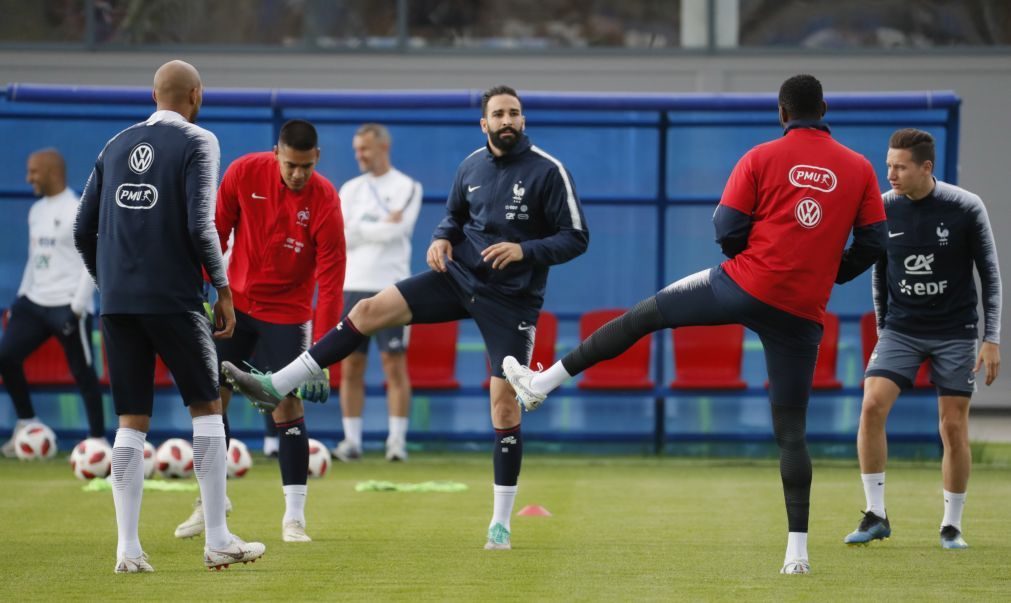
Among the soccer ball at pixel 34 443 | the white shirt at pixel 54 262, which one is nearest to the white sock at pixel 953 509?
the white shirt at pixel 54 262

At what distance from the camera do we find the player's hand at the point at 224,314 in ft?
21.2

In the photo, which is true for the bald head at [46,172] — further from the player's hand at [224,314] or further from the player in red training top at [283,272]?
the player's hand at [224,314]

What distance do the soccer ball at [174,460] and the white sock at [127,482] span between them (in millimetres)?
4334

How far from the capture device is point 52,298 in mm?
12523

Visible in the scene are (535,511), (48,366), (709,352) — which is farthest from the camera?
(709,352)

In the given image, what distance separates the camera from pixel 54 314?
12.5 meters

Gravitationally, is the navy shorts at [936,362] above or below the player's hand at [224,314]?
below

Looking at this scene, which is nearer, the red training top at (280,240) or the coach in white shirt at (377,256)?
the red training top at (280,240)

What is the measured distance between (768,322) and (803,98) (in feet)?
3.10

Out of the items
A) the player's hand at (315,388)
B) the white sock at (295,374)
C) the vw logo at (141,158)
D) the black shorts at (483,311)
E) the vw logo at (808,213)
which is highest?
the vw logo at (141,158)

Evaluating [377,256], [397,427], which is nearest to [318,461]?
[397,427]

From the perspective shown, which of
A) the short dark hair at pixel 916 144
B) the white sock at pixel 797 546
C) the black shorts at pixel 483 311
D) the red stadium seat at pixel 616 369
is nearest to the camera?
the white sock at pixel 797 546

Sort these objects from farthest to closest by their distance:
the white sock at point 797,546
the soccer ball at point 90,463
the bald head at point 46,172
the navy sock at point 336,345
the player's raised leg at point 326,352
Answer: the bald head at point 46,172, the soccer ball at point 90,463, the navy sock at point 336,345, the player's raised leg at point 326,352, the white sock at point 797,546

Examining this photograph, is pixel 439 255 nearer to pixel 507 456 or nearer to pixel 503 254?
pixel 503 254
